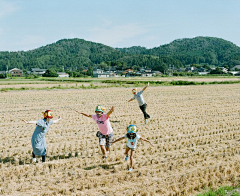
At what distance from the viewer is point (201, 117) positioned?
12.5 meters

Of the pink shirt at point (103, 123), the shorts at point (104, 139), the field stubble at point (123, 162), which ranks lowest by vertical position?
the field stubble at point (123, 162)

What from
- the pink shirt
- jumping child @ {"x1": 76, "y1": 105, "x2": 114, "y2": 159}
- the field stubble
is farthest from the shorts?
the field stubble

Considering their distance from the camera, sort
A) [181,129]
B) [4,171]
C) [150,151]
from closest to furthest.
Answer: [4,171] < [150,151] < [181,129]

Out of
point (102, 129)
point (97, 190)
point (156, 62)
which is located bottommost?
point (97, 190)

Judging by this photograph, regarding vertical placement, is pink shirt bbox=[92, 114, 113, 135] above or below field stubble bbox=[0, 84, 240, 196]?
above

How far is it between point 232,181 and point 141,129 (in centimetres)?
505

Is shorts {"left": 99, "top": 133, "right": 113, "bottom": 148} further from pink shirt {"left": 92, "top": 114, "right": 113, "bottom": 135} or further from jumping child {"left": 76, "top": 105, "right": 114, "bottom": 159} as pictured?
pink shirt {"left": 92, "top": 114, "right": 113, "bottom": 135}

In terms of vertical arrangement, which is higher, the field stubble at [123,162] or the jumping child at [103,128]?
the jumping child at [103,128]

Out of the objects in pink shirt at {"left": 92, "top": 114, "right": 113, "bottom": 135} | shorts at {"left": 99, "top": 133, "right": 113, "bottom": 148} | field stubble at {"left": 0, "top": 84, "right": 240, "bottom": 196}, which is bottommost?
field stubble at {"left": 0, "top": 84, "right": 240, "bottom": 196}

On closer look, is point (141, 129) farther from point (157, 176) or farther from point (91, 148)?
point (157, 176)

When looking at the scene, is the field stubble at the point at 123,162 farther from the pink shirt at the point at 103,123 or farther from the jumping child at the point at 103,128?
the pink shirt at the point at 103,123

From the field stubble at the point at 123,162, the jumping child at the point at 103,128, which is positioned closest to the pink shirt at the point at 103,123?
the jumping child at the point at 103,128

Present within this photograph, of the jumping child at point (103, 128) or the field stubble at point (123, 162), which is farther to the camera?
the jumping child at point (103, 128)

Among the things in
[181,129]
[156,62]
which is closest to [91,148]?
[181,129]
